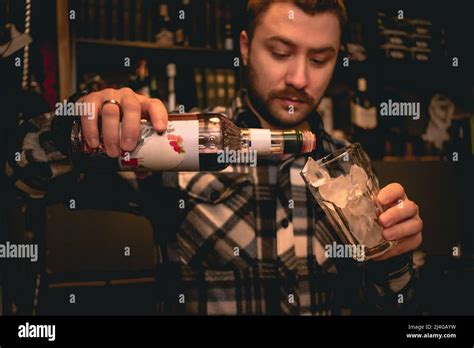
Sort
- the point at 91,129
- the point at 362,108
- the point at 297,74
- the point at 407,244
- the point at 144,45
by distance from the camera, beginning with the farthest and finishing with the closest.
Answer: the point at 362,108
the point at 144,45
the point at 297,74
the point at 407,244
the point at 91,129

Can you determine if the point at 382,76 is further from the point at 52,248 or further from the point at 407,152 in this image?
the point at 52,248

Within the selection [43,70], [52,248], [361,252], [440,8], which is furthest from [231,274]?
[440,8]

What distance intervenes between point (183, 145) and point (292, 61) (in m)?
0.49

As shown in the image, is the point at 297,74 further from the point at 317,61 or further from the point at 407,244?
the point at 407,244

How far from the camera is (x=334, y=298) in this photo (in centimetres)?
108

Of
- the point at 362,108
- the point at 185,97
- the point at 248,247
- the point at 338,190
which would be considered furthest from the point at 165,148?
the point at 362,108

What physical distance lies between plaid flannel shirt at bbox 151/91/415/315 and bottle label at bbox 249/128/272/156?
16.1 inches

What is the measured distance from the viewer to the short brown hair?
1.05 m

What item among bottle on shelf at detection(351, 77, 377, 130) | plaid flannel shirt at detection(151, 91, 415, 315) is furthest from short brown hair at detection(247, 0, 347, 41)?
bottle on shelf at detection(351, 77, 377, 130)

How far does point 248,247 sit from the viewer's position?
3.41ft

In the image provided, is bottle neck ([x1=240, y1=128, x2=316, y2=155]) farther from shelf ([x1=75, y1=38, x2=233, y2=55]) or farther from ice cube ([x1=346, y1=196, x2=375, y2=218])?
shelf ([x1=75, y1=38, x2=233, y2=55])

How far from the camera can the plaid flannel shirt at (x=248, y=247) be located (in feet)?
3.35

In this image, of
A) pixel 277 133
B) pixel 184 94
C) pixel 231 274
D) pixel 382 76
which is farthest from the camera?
pixel 382 76

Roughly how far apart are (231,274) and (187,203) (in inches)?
7.6
